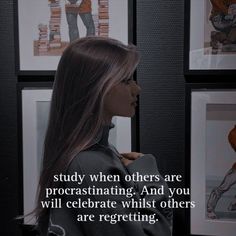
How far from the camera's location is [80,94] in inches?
31.8

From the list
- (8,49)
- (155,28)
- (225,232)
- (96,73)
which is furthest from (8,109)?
(225,232)

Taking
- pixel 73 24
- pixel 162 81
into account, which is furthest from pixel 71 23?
pixel 162 81

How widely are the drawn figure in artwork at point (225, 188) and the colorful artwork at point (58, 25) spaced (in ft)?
1.36

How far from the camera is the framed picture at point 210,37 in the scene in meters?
1.16

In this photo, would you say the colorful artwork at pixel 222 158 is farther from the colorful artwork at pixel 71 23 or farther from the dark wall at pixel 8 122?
the dark wall at pixel 8 122

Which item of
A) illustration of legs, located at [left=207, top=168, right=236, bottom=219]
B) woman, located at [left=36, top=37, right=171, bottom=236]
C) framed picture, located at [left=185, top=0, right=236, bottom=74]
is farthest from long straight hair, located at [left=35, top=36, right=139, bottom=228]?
illustration of legs, located at [left=207, top=168, right=236, bottom=219]

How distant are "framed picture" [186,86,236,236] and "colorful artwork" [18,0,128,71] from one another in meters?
0.30

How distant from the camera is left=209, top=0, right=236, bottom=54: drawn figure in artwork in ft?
3.77

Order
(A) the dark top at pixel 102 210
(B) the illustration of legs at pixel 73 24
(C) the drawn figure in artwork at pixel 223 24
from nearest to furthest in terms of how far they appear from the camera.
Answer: (A) the dark top at pixel 102 210
(C) the drawn figure in artwork at pixel 223 24
(B) the illustration of legs at pixel 73 24

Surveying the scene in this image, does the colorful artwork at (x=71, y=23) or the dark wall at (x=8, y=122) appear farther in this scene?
the dark wall at (x=8, y=122)

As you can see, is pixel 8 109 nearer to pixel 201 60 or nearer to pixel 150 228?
pixel 201 60

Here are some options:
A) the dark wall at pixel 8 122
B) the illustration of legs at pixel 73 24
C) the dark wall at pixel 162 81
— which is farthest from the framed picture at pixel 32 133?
the dark wall at pixel 162 81

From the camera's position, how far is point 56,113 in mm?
835

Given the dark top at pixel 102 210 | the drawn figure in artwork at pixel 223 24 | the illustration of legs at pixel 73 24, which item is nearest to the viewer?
the dark top at pixel 102 210
